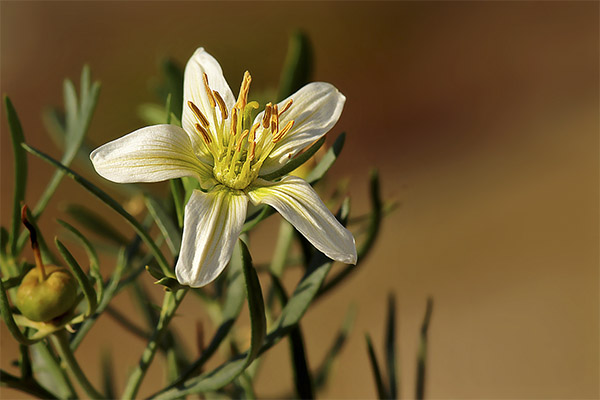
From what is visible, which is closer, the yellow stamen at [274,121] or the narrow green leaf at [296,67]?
the yellow stamen at [274,121]

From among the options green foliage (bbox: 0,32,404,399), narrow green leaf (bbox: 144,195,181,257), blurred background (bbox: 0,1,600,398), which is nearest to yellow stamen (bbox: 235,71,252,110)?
green foliage (bbox: 0,32,404,399)

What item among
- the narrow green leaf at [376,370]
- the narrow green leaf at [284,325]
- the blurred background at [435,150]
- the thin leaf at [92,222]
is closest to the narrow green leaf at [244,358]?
the narrow green leaf at [284,325]

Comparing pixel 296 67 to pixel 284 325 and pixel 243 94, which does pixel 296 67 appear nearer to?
pixel 243 94

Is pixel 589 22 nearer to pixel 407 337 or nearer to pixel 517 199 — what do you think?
pixel 517 199

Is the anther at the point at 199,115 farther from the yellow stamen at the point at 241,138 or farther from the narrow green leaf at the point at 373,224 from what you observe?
the narrow green leaf at the point at 373,224

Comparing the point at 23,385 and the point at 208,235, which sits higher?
the point at 208,235

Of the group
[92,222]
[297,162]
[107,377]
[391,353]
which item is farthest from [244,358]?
[107,377]
